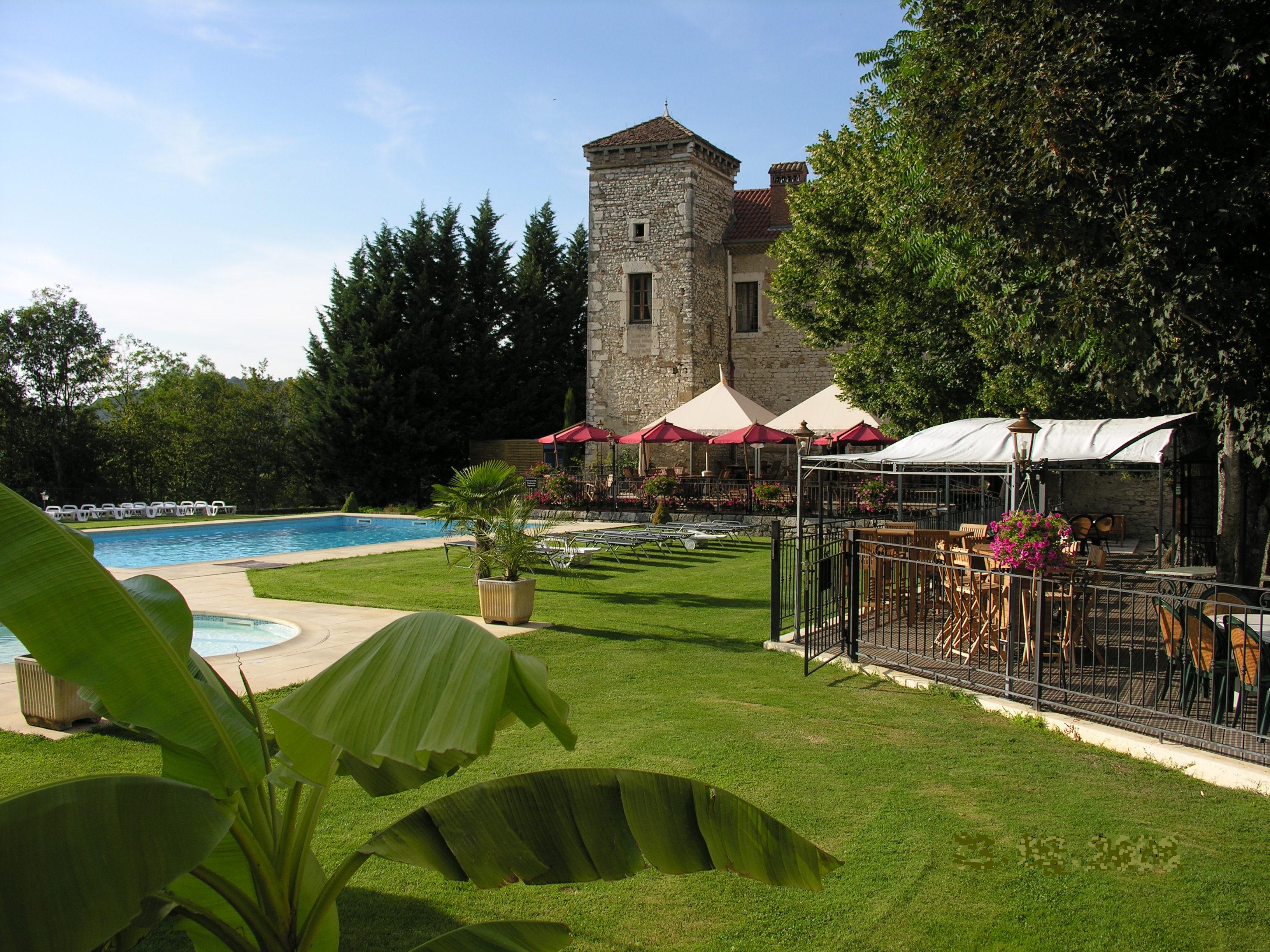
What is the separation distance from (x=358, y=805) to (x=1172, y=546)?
13.0 m

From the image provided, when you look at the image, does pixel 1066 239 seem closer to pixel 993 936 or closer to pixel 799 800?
pixel 799 800

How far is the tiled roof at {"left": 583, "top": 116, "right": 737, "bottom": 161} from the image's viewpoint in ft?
96.0

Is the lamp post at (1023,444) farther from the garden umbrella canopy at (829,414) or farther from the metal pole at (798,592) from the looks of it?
the garden umbrella canopy at (829,414)

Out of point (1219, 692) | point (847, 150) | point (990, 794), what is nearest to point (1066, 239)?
point (1219, 692)

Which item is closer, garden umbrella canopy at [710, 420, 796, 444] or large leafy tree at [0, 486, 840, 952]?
large leafy tree at [0, 486, 840, 952]

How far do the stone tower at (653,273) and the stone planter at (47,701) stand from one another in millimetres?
24354

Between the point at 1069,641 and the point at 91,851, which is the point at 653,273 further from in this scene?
the point at 91,851

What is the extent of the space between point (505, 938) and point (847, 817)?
290 centimetres

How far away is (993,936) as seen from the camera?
3592 millimetres

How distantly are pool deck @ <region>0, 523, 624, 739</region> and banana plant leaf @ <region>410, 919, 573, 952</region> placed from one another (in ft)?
5.76

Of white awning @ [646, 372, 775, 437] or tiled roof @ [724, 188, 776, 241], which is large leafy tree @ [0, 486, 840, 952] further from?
tiled roof @ [724, 188, 776, 241]

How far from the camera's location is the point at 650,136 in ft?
97.5

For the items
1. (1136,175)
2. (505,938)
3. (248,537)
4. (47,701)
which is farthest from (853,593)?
(248,537)

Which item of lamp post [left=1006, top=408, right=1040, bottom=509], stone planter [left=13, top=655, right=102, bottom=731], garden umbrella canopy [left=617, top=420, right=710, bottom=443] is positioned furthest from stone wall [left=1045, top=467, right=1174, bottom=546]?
stone planter [left=13, top=655, right=102, bottom=731]
